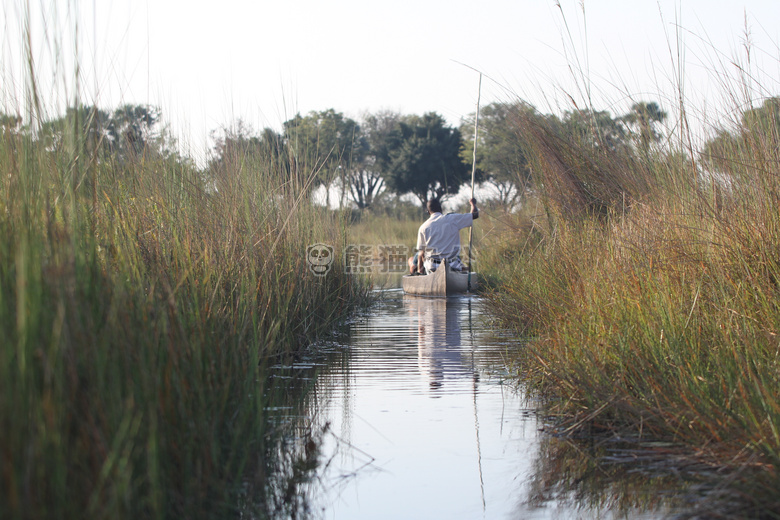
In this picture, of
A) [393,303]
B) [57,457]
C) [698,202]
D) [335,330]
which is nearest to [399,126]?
[393,303]

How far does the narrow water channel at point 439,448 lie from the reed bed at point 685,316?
30 centimetres

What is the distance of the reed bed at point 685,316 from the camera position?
3004 millimetres

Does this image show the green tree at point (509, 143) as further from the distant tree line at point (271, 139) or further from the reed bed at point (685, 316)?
the reed bed at point (685, 316)

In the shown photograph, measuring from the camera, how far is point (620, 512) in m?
2.72

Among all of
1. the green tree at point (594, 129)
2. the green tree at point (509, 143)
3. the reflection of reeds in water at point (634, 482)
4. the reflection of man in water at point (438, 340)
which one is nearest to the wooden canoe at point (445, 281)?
the reflection of man in water at point (438, 340)

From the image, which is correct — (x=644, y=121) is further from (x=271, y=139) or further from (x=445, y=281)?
(x=445, y=281)

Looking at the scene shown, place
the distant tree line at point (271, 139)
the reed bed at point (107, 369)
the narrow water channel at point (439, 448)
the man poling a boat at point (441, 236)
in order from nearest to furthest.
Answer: the reed bed at point (107, 369), the narrow water channel at point (439, 448), the distant tree line at point (271, 139), the man poling a boat at point (441, 236)

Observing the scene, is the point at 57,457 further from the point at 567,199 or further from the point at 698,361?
the point at 567,199

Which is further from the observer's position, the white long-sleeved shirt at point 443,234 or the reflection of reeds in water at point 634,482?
the white long-sleeved shirt at point 443,234

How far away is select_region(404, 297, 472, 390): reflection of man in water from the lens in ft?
17.8

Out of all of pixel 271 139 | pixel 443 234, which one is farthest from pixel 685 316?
pixel 443 234

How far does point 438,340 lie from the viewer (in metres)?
7.04

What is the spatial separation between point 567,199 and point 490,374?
211 centimetres

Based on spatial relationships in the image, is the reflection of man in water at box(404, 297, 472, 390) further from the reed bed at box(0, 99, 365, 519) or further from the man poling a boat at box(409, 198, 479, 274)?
the reed bed at box(0, 99, 365, 519)
